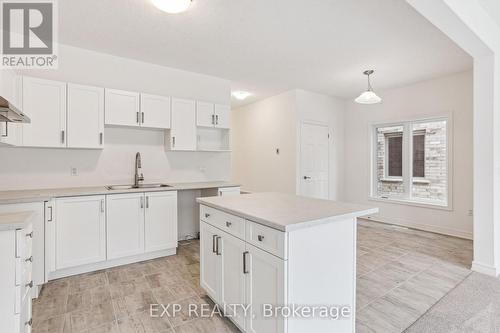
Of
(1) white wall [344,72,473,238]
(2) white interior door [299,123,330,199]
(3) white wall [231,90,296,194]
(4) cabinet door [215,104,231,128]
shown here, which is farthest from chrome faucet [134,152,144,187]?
(1) white wall [344,72,473,238]

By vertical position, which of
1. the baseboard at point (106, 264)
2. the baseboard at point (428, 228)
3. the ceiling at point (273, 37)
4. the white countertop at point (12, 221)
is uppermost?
the ceiling at point (273, 37)

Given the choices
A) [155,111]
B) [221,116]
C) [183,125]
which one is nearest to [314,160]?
[221,116]

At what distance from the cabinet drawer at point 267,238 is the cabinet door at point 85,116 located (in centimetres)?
251

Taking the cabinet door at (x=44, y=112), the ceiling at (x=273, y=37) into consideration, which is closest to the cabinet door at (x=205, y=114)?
the ceiling at (x=273, y=37)

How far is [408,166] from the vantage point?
4.89 metres

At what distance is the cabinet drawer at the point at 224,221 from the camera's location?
1748mm

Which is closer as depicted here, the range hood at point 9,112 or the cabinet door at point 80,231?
the range hood at point 9,112

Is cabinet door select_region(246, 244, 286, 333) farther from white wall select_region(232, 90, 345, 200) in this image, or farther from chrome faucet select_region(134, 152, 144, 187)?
white wall select_region(232, 90, 345, 200)

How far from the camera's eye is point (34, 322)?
6.50ft

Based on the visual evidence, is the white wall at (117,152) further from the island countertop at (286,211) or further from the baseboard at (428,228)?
the baseboard at (428,228)

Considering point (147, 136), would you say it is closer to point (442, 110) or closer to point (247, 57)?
point (247, 57)

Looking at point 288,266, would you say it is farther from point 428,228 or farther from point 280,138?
point 428,228

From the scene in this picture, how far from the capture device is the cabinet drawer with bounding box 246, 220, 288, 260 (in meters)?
1.39

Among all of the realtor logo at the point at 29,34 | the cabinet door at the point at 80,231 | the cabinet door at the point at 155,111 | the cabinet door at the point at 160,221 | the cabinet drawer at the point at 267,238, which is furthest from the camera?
the cabinet door at the point at 155,111
